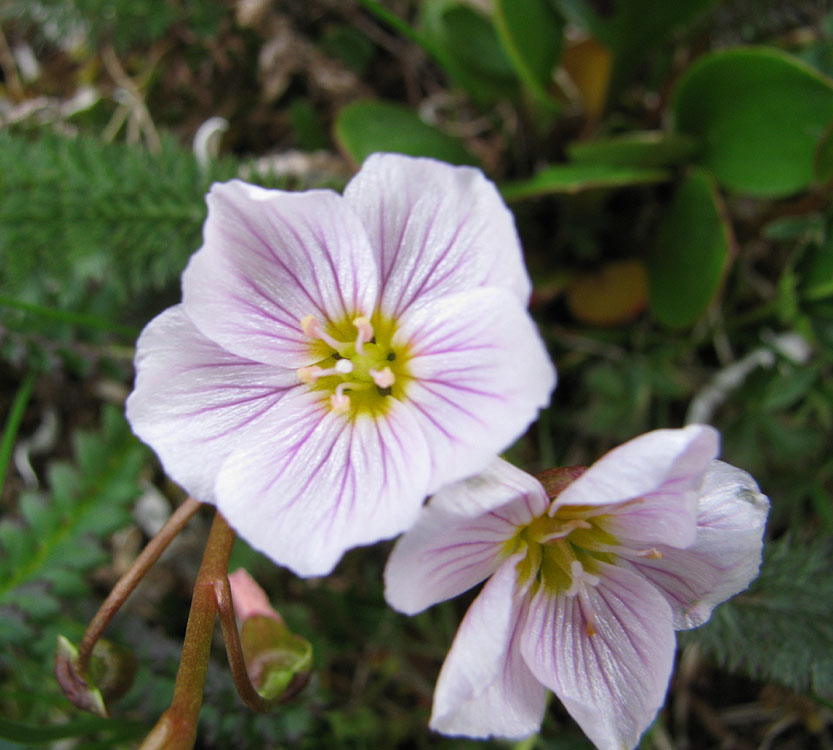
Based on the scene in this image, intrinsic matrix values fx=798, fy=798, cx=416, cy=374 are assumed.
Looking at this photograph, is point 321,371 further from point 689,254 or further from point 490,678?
point 689,254

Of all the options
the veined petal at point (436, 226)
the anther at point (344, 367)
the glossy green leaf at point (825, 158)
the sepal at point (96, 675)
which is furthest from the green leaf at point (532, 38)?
the sepal at point (96, 675)

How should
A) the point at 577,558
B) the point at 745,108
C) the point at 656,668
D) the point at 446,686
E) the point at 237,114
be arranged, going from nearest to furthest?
the point at 446,686, the point at 656,668, the point at 577,558, the point at 745,108, the point at 237,114

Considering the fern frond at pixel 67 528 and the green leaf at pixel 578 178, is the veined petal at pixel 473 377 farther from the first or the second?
the fern frond at pixel 67 528

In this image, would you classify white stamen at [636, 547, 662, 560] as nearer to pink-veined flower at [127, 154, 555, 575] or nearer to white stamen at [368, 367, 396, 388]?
pink-veined flower at [127, 154, 555, 575]

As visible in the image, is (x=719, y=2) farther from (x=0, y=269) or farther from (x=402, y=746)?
(x=402, y=746)

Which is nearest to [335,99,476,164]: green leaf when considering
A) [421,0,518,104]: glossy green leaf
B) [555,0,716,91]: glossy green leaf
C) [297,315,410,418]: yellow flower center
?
[421,0,518,104]: glossy green leaf

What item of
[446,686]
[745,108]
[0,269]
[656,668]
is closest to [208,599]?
[446,686]
